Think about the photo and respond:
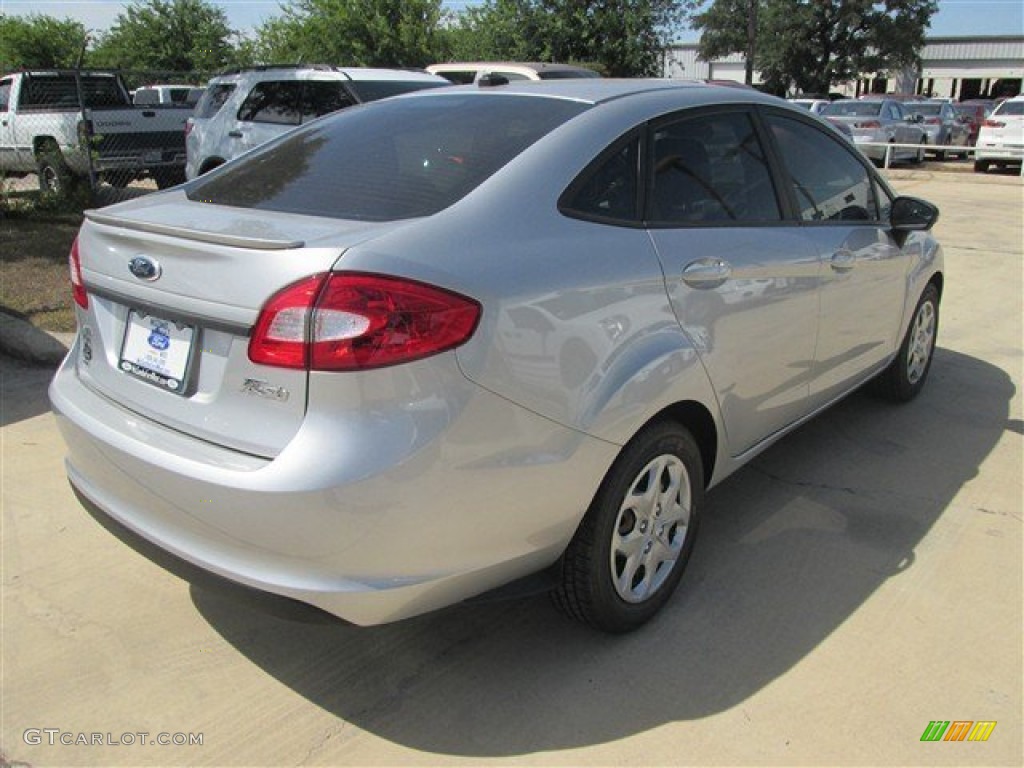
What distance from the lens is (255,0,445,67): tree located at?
1009 inches

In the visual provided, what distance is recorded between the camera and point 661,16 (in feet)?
90.8

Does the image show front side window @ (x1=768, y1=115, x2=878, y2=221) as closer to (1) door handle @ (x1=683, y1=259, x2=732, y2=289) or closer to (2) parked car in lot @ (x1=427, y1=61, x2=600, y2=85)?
(1) door handle @ (x1=683, y1=259, x2=732, y2=289)

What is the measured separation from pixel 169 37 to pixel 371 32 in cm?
1368

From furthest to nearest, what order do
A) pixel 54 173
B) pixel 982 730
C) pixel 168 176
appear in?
pixel 168 176 < pixel 54 173 < pixel 982 730

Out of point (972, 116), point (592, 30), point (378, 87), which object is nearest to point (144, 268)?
point (378, 87)

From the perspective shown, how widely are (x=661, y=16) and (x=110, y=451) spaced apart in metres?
28.7

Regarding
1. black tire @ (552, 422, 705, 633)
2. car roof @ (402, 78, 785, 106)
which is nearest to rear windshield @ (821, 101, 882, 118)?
car roof @ (402, 78, 785, 106)

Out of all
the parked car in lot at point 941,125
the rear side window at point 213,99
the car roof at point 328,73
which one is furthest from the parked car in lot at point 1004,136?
the rear side window at point 213,99

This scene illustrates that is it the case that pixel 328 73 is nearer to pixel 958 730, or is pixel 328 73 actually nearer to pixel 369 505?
pixel 369 505

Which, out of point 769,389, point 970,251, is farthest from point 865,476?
point 970,251

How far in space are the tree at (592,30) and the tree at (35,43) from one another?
54.3ft

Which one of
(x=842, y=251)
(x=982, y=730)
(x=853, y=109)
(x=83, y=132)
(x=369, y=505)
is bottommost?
(x=982, y=730)

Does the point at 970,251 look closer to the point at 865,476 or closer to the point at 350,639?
the point at 865,476

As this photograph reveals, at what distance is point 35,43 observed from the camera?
32812mm
